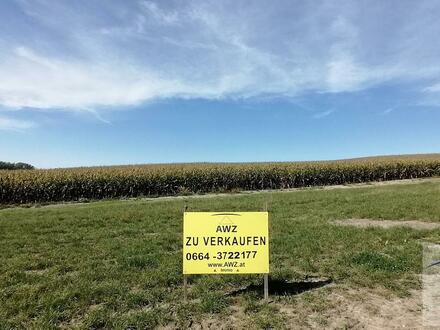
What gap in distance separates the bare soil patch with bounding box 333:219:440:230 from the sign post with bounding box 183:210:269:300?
240 inches

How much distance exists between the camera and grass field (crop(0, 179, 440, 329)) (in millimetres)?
5469

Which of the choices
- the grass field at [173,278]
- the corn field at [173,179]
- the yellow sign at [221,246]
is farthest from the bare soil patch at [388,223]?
the corn field at [173,179]

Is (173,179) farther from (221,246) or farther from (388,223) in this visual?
(221,246)

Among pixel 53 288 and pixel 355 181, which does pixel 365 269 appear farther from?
pixel 355 181

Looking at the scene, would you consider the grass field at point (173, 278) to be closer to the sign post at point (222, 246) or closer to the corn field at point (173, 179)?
the sign post at point (222, 246)

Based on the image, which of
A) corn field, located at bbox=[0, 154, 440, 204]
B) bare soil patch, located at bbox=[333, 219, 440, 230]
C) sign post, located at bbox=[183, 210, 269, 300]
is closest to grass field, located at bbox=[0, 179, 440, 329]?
sign post, located at bbox=[183, 210, 269, 300]

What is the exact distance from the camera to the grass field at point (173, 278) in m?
5.47

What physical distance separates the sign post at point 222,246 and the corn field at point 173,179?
24.2 m

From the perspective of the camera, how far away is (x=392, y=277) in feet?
22.9

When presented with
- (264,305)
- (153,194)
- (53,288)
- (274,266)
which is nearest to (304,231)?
(274,266)

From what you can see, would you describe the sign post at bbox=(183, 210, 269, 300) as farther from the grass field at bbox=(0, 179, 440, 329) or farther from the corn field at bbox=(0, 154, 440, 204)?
the corn field at bbox=(0, 154, 440, 204)

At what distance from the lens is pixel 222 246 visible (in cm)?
601

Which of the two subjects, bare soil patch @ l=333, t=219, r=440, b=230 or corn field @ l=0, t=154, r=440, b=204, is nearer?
bare soil patch @ l=333, t=219, r=440, b=230

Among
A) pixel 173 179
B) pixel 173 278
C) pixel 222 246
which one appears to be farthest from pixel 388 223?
pixel 173 179
